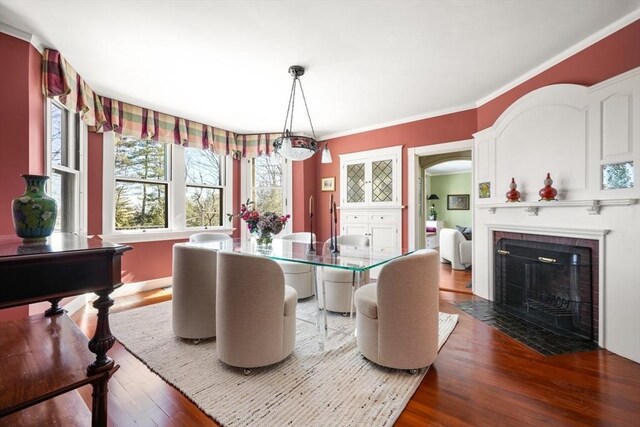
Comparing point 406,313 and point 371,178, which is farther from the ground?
point 371,178

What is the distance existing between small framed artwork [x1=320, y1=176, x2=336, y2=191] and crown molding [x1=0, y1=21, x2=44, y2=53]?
12.6ft

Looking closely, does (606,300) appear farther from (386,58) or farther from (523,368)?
(386,58)

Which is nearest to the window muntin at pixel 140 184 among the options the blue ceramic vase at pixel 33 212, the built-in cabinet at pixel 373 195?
the blue ceramic vase at pixel 33 212

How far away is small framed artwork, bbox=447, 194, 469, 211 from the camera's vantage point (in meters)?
9.07

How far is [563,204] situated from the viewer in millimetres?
2553

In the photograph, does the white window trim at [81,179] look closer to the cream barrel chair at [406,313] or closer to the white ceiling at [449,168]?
the cream barrel chair at [406,313]

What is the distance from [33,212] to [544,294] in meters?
4.00

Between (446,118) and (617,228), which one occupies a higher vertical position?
(446,118)

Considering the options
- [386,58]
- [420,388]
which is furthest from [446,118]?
[420,388]

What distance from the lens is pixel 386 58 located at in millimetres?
2609

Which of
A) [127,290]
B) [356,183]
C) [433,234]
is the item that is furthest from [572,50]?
[433,234]

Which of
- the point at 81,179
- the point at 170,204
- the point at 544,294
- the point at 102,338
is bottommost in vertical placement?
the point at 544,294

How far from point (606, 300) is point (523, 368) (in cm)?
98

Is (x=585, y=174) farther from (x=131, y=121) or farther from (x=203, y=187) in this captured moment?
(x=131, y=121)
